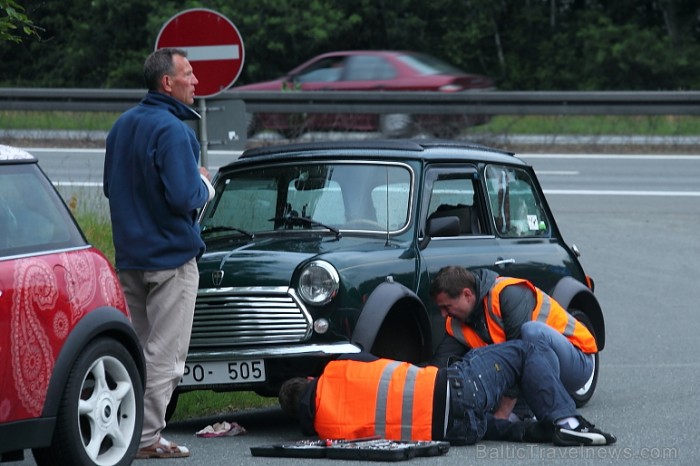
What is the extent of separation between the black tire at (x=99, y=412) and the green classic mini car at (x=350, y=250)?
136cm

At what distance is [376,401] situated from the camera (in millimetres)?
7465

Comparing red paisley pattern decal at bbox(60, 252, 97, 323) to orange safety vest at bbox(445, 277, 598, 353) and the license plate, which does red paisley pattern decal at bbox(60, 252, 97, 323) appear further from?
orange safety vest at bbox(445, 277, 598, 353)

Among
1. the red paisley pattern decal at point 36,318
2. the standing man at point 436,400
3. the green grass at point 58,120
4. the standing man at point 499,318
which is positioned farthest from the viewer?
the green grass at point 58,120

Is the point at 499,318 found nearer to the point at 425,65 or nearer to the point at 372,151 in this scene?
the point at 372,151

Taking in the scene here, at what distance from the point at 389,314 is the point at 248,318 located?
88cm

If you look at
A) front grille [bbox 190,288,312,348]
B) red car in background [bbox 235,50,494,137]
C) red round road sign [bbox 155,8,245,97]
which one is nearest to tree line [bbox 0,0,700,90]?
red car in background [bbox 235,50,494,137]

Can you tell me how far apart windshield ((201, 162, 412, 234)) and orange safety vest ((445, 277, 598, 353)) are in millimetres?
782

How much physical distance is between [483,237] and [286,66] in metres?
28.1

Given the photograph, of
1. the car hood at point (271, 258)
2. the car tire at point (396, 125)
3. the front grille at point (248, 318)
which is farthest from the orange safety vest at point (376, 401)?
the car tire at point (396, 125)

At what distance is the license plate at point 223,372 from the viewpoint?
787 centimetres

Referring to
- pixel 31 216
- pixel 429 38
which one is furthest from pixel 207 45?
pixel 429 38

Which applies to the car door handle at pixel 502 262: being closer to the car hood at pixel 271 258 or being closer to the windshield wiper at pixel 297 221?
the car hood at pixel 271 258

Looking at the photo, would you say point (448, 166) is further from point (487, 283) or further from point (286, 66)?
point (286, 66)

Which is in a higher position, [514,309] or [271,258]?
[271,258]
